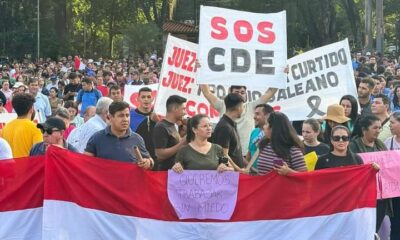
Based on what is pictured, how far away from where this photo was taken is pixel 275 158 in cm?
765

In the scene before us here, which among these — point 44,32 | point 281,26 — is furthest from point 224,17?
point 44,32

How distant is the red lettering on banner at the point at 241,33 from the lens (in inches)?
414

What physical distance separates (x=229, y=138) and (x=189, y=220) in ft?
4.08

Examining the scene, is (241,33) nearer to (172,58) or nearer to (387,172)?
(172,58)

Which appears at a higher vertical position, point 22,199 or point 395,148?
point 395,148

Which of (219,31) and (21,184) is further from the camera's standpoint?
(219,31)

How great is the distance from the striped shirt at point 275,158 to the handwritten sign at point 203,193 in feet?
0.96

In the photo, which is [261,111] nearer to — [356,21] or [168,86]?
[168,86]

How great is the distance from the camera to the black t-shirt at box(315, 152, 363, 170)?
7941 mm

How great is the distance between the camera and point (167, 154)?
8.48 m

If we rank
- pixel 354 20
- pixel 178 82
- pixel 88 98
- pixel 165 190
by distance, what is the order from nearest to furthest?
pixel 165 190 → pixel 178 82 → pixel 88 98 → pixel 354 20

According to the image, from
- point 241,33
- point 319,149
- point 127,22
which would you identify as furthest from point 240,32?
point 127,22

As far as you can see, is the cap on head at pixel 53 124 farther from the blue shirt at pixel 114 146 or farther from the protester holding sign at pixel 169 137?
the protester holding sign at pixel 169 137

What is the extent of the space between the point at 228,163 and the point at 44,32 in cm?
Answer: 5189
